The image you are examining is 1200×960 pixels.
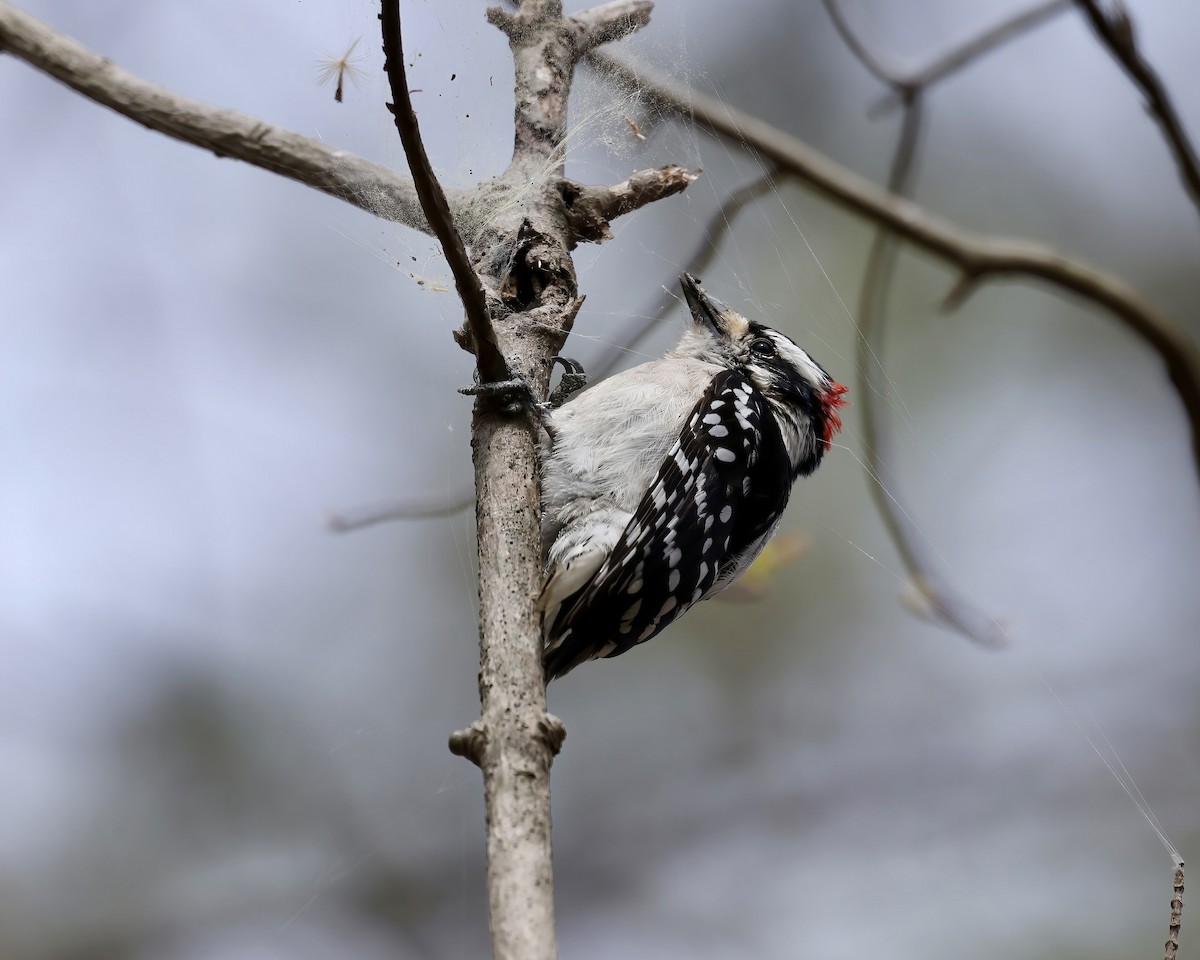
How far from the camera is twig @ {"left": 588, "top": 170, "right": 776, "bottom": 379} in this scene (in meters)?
3.27

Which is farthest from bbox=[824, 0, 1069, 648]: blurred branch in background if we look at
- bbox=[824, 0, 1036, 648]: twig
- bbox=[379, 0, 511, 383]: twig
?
bbox=[379, 0, 511, 383]: twig

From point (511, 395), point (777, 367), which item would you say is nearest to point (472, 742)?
point (511, 395)

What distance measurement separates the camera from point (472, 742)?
163 cm

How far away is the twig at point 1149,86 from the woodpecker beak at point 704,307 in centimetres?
132

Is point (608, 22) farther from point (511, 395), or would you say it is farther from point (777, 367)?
point (511, 395)

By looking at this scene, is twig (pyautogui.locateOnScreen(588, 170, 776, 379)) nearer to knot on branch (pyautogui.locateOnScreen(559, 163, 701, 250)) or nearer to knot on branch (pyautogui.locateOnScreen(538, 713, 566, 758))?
knot on branch (pyautogui.locateOnScreen(559, 163, 701, 250))

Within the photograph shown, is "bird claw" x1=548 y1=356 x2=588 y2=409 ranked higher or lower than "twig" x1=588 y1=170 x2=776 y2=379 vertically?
lower

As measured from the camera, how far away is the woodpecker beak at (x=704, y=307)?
329 cm

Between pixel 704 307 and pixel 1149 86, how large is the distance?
1.40 m

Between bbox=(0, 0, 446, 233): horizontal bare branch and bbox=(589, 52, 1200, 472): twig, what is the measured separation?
32.5 inches

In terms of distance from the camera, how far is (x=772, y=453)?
2873mm

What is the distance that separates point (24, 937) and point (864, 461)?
12.8 feet

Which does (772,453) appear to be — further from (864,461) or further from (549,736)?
(549,736)

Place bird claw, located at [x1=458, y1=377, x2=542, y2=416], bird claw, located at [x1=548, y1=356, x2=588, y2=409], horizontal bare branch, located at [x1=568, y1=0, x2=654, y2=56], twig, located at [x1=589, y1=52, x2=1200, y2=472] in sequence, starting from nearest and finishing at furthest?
bird claw, located at [x1=458, y1=377, x2=542, y2=416] → twig, located at [x1=589, y1=52, x2=1200, y2=472] → horizontal bare branch, located at [x1=568, y1=0, x2=654, y2=56] → bird claw, located at [x1=548, y1=356, x2=588, y2=409]
